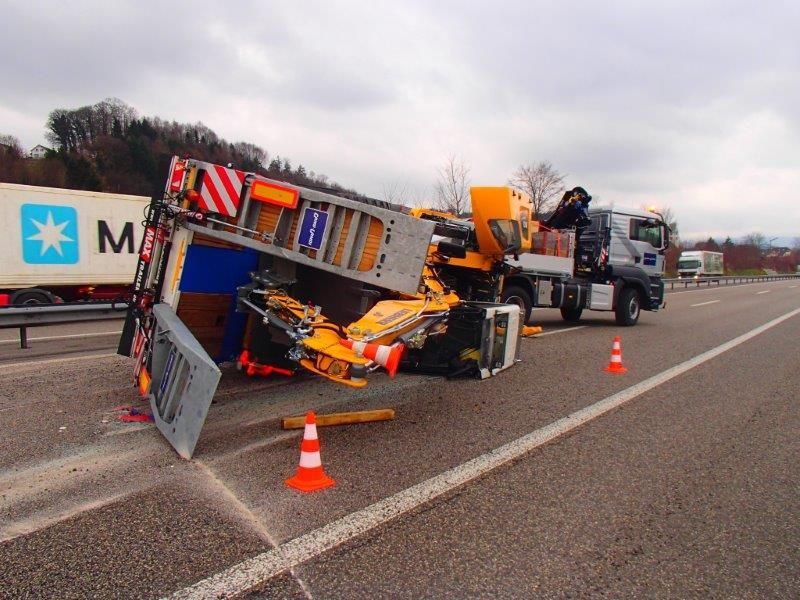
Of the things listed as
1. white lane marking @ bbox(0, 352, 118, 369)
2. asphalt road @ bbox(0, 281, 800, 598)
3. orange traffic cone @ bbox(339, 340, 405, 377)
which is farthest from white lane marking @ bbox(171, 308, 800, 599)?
white lane marking @ bbox(0, 352, 118, 369)

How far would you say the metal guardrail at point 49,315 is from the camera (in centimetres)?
816

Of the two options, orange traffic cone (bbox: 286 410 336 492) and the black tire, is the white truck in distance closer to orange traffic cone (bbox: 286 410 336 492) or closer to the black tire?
the black tire

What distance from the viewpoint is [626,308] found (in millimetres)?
12922

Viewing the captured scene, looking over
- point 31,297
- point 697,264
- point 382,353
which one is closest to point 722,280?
point 697,264

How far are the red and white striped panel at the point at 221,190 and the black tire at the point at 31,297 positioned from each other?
9791 mm

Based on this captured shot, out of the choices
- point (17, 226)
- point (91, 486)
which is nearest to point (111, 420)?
point (91, 486)

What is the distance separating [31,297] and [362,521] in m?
12.4

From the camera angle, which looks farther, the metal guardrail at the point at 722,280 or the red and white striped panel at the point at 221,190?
the metal guardrail at the point at 722,280

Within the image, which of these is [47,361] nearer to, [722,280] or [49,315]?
[49,315]

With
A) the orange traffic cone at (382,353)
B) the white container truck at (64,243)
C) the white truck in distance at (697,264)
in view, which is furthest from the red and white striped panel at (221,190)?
the white truck in distance at (697,264)

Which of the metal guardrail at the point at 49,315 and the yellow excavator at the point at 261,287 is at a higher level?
the yellow excavator at the point at 261,287

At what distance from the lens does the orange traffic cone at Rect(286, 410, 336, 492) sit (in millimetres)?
3539

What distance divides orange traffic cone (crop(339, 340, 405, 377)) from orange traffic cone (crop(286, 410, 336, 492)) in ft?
2.55

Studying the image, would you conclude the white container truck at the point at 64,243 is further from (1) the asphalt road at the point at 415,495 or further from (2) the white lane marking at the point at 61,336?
(1) the asphalt road at the point at 415,495
